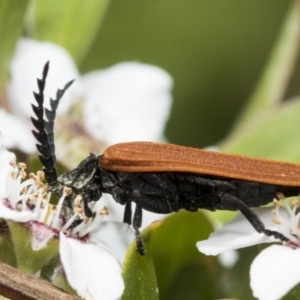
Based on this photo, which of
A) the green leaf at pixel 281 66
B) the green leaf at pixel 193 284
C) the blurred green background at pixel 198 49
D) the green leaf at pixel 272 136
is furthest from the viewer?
the blurred green background at pixel 198 49

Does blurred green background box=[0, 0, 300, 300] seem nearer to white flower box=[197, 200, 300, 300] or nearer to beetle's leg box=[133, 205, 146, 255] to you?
beetle's leg box=[133, 205, 146, 255]

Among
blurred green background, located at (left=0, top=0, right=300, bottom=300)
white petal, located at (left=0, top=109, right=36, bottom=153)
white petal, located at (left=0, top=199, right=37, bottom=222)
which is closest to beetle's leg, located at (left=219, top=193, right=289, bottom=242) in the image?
white petal, located at (left=0, top=199, right=37, bottom=222)

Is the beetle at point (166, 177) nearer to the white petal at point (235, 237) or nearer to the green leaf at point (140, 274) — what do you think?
the white petal at point (235, 237)

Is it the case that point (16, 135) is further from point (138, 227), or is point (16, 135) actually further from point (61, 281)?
point (61, 281)

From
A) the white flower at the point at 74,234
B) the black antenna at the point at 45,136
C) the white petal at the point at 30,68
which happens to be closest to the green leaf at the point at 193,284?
the white flower at the point at 74,234

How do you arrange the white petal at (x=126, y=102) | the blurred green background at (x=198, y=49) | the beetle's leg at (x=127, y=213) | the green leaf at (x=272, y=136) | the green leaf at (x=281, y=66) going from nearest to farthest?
the beetle's leg at (x=127, y=213)
the green leaf at (x=272, y=136)
the green leaf at (x=281, y=66)
the white petal at (x=126, y=102)
the blurred green background at (x=198, y=49)

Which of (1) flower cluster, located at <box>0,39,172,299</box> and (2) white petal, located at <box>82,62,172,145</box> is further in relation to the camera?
(2) white petal, located at <box>82,62,172,145</box>

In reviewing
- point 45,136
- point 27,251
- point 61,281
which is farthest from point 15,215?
point 45,136

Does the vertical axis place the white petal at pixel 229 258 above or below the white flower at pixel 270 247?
below
